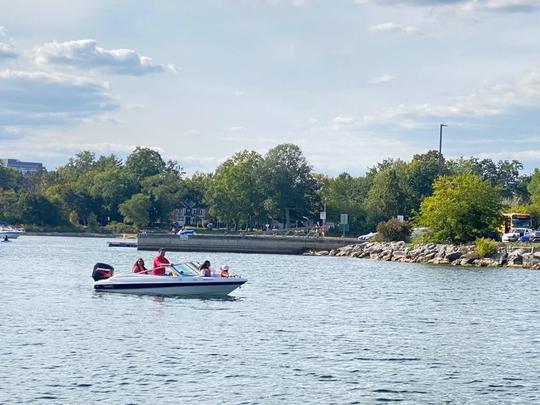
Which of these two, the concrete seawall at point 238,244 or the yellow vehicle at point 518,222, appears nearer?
the concrete seawall at point 238,244

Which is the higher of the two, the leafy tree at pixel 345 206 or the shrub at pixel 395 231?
the leafy tree at pixel 345 206

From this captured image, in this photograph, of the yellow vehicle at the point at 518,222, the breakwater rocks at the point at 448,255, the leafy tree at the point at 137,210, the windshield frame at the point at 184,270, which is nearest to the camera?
the windshield frame at the point at 184,270

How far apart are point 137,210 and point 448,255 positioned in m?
106

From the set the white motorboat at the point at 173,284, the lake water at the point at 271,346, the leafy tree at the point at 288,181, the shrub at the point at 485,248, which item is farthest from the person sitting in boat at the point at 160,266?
the leafy tree at the point at 288,181

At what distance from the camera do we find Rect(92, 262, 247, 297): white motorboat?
53.1 metres

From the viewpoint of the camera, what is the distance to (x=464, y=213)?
349ft

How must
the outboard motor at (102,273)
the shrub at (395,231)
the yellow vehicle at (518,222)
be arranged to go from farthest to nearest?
1. the yellow vehicle at (518,222)
2. the shrub at (395,231)
3. the outboard motor at (102,273)

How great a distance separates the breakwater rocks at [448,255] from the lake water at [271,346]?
3072cm

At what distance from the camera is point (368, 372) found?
104 feet

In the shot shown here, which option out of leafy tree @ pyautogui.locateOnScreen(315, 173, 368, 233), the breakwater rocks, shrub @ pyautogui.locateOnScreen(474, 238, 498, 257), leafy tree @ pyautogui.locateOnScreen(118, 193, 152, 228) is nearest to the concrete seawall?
the breakwater rocks

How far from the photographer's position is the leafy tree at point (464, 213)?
106375mm

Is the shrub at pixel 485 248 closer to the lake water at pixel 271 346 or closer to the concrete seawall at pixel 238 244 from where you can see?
the lake water at pixel 271 346

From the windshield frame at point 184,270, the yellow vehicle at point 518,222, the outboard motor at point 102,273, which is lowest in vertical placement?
the outboard motor at point 102,273

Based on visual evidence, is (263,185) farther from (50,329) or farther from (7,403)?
(7,403)
